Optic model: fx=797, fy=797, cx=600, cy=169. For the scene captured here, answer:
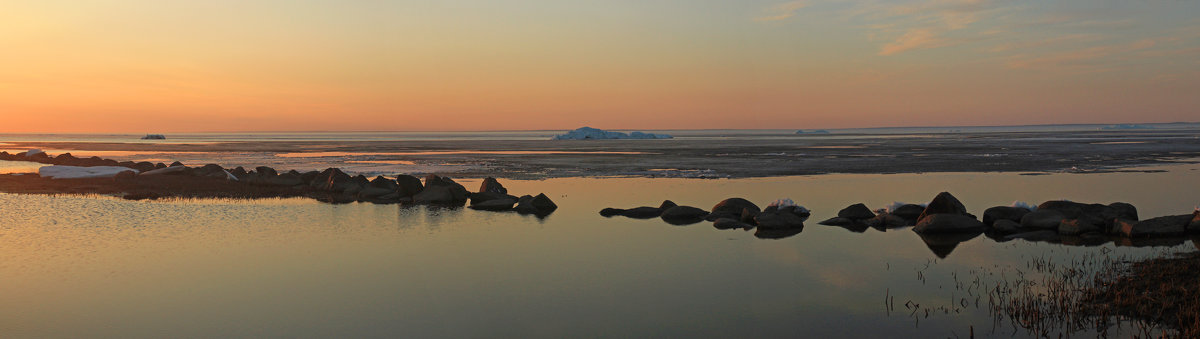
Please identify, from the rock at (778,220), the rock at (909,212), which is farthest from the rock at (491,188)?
the rock at (909,212)

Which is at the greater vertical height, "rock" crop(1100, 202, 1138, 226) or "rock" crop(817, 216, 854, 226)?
"rock" crop(1100, 202, 1138, 226)

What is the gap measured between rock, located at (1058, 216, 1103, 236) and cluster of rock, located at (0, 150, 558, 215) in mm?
12253

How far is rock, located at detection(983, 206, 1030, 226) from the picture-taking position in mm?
18297

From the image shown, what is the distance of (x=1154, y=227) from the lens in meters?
16.2

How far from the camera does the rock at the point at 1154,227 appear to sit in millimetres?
16062

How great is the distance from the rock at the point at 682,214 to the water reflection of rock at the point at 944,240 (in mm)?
5344

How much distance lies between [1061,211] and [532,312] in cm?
1345

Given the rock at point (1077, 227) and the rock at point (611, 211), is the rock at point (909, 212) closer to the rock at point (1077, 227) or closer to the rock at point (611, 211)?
the rock at point (1077, 227)

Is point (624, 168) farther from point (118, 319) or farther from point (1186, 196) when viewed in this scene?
point (118, 319)

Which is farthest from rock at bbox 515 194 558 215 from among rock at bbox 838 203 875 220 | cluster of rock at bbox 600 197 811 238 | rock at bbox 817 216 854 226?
rock at bbox 838 203 875 220

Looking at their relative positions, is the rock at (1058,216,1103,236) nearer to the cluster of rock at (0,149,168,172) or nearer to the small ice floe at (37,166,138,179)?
the small ice floe at (37,166,138,179)

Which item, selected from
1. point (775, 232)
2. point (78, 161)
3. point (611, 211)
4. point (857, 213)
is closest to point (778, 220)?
point (775, 232)

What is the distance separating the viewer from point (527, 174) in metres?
36.9

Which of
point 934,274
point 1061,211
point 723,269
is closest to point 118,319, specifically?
point 723,269
